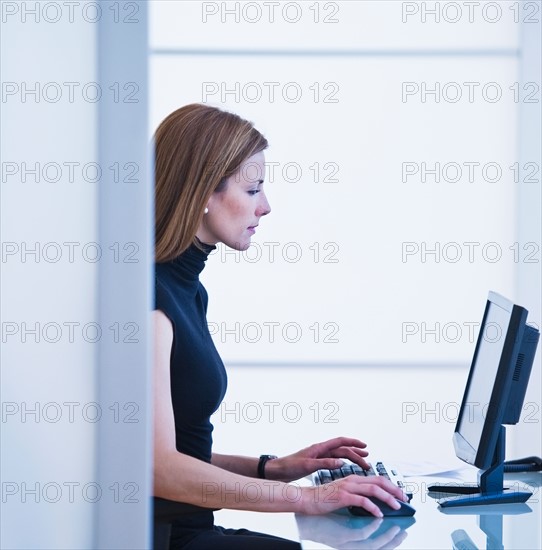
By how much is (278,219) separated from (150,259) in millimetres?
3103

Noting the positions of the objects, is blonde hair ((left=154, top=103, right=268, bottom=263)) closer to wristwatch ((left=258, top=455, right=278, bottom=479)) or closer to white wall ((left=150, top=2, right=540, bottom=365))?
wristwatch ((left=258, top=455, right=278, bottom=479))

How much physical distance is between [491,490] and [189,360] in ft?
2.34

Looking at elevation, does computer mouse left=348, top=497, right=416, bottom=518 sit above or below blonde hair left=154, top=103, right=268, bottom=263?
below

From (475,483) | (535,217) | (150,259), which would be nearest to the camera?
(150,259)

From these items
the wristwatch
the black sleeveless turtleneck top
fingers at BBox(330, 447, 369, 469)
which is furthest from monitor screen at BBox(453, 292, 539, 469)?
the black sleeveless turtleneck top

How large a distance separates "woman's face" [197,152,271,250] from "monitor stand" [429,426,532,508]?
2.41 ft

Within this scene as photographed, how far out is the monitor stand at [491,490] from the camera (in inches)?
70.1

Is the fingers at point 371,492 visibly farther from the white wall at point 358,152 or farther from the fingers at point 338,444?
the white wall at point 358,152

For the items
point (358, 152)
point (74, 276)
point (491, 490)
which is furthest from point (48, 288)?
point (358, 152)

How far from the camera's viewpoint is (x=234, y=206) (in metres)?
1.98

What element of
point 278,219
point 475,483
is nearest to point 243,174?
point 475,483

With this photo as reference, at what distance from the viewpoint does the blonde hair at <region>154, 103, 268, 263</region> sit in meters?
1.87

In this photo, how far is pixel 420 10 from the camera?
13.5 ft

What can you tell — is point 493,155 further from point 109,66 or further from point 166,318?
point 109,66
